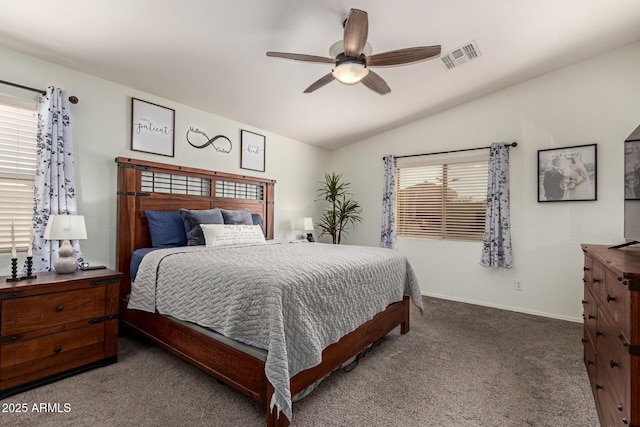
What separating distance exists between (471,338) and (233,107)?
359 cm

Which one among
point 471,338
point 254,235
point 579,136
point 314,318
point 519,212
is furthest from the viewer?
point 519,212

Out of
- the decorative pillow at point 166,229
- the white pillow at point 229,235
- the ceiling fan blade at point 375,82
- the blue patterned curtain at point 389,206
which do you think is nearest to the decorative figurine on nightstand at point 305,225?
the blue patterned curtain at point 389,206

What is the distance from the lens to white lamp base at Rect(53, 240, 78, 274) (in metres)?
2.21

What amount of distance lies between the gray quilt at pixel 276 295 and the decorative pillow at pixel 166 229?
0.54 m

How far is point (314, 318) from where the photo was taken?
176 cm

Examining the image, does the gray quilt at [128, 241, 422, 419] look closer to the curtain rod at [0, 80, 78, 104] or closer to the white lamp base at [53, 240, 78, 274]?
the white lamp base at [53, 240, 78, 274]

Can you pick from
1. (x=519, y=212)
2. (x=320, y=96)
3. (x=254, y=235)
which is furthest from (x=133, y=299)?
(x=519, y=212)

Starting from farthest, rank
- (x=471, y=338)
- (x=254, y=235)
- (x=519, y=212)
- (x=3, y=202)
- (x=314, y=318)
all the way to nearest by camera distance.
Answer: (x=519, y=212) < (x=254, y=235) < (x=471, y=338) < (x=3, y=202) < (x=314, y=318)

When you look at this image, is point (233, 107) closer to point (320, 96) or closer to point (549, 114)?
point (320, 96)

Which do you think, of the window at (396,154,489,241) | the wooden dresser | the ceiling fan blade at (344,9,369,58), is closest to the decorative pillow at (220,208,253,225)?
the ceiling fan blade at (344,9,369,58)

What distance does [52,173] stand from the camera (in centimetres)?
243

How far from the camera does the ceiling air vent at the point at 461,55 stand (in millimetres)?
2936

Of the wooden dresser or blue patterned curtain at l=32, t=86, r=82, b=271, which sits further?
blue patterned curtain at l=32, t=86, r=82, b=271

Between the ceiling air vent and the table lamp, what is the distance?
3.57 meters
